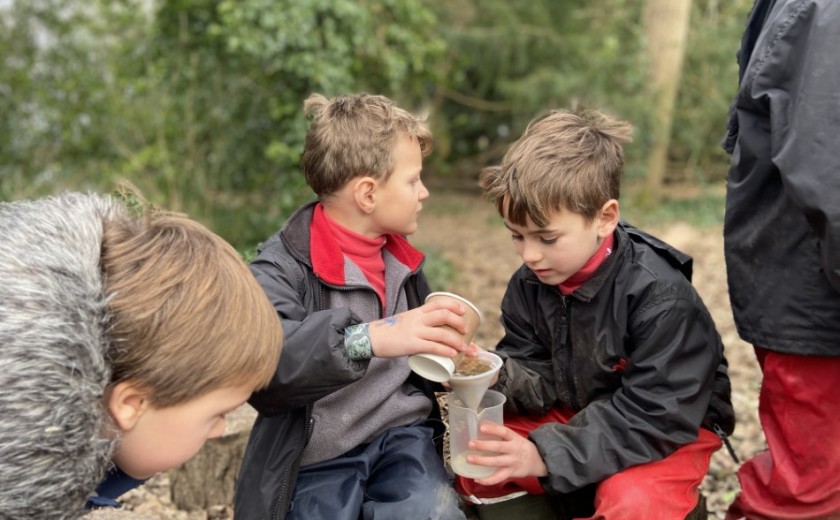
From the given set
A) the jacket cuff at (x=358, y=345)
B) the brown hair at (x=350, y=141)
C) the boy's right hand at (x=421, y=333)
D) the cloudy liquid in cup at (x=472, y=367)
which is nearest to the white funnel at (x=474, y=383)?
the cloudy liquid in cup at (x=472, y=367)

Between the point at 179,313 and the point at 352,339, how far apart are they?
0.55m

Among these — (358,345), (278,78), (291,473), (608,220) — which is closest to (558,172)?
(608,220)

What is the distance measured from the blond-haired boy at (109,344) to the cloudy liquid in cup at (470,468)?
79 centimetres

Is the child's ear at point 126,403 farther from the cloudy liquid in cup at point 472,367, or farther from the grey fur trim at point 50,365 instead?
the cloudy liquid in cup at point 472,367

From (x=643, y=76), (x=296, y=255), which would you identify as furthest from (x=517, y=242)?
(x=643, y=76)

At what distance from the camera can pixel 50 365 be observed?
162cm

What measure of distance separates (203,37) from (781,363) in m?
6.03

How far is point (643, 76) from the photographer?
440 inches

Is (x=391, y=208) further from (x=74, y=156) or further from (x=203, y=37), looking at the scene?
(x=74, y=156)

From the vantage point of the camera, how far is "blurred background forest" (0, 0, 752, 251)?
281 inches

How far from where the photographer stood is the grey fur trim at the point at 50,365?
1.61 m

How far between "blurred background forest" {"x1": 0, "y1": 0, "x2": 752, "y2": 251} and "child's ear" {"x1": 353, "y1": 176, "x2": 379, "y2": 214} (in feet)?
8.99

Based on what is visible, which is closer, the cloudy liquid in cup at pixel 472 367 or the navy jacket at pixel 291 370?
the navy jacket at pixel 291 370

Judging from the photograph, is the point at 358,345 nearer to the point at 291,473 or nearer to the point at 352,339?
the point at 352,339
